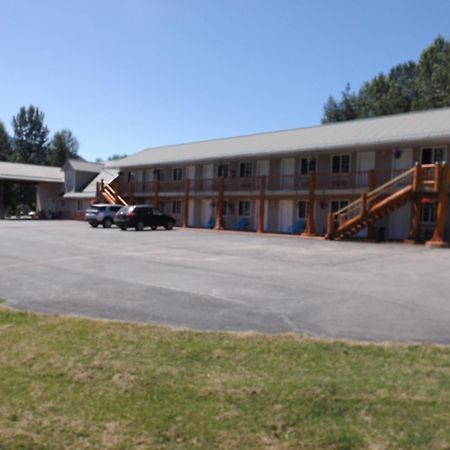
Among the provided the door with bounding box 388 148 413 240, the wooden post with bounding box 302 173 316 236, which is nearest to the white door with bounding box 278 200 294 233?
the wooden post with bounding box 302 173 316 236

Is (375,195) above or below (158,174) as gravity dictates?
below

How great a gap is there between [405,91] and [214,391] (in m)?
61.0

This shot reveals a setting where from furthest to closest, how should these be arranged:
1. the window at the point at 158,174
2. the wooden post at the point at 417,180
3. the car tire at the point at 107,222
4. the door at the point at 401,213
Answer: the window at the point at 158,174 → the car tire at the point at 107,222 → the door at the point at 401,213 → the wooden post at the point at 417,180

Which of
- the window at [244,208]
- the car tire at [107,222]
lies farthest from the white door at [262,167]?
the car tire at [107,222]

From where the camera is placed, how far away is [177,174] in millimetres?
40188

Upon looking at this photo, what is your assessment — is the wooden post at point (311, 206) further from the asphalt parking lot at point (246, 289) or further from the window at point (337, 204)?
the asphalt parking lot at point (246, 289)

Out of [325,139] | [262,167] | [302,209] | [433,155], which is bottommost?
[302,209]

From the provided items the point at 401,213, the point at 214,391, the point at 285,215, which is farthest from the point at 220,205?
the point at 214,391

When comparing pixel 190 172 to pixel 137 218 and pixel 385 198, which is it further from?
pixel 385 198

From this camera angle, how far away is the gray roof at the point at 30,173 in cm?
4997

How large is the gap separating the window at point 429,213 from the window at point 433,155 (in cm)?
235

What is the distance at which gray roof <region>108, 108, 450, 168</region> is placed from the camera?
25094mm

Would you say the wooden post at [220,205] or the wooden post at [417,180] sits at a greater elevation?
the wooden post at [417,180]

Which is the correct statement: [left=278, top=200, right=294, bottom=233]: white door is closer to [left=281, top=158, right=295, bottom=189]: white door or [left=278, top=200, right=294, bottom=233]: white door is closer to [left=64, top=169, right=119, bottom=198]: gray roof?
[left=281, top=158, right=295, bottom=189]: white door
